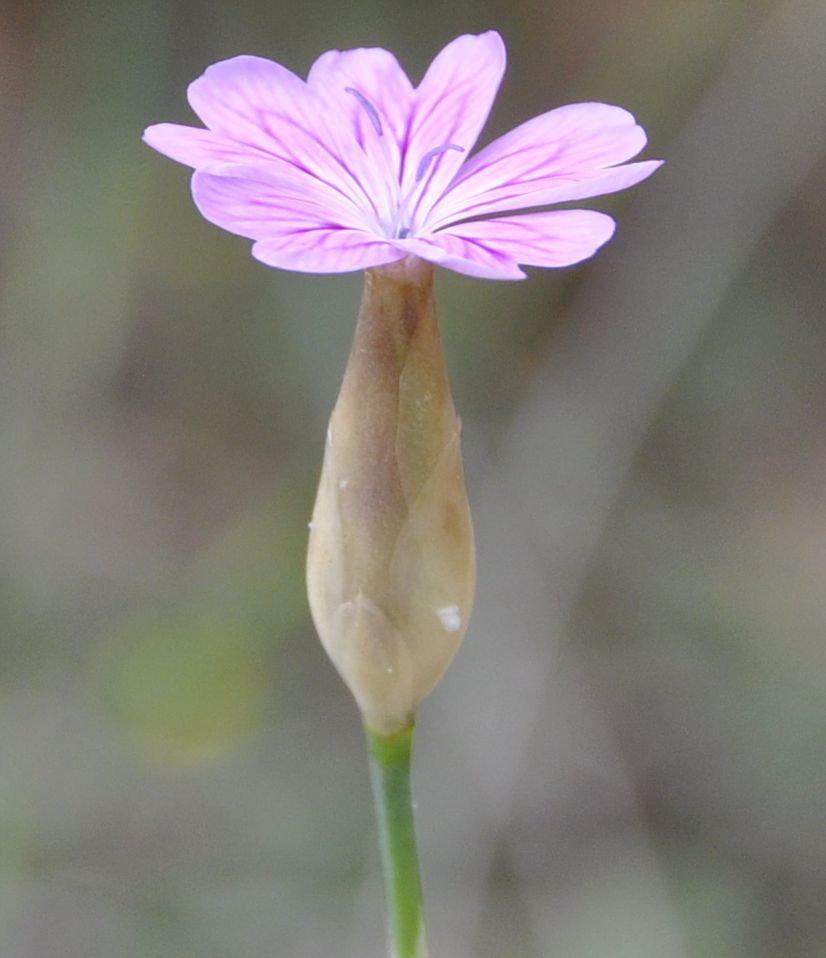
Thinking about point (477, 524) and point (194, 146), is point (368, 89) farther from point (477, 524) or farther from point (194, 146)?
point (477, 524)

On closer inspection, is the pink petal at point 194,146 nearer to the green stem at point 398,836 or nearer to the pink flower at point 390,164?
the pink flower at point 390,164

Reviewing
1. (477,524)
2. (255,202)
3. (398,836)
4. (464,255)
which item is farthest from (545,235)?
(477,524)

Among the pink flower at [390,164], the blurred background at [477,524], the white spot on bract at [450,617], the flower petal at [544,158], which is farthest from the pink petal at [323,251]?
the blurred background at [477,524]

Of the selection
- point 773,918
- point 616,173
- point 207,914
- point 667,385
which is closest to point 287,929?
point 207,914

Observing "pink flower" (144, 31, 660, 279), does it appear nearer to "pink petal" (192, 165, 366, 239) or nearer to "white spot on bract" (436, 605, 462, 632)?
"pink petal" (192, 165, 366, 239)

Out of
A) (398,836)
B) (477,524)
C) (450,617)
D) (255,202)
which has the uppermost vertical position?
(255,202)

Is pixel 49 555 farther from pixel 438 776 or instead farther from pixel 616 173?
pixel 616 173

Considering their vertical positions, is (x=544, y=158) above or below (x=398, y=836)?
above
